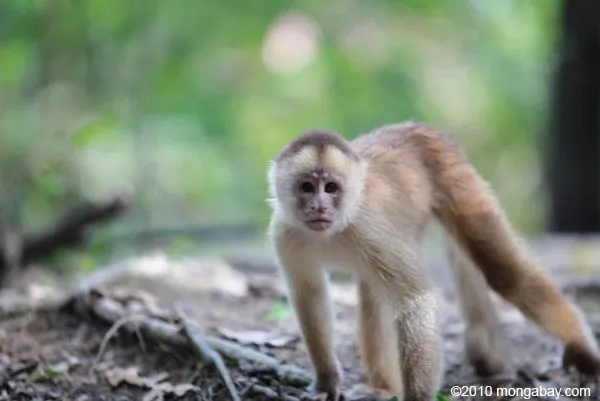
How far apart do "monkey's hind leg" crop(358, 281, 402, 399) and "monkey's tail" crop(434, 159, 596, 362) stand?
0.55 m

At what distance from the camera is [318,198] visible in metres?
3.82

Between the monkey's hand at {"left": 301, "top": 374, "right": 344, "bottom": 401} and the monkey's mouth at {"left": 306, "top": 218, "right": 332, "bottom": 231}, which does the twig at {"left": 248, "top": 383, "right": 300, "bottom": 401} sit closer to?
the monkey's hand at {"left": 301, "top": 374, "right": 344, "bottom": 401}

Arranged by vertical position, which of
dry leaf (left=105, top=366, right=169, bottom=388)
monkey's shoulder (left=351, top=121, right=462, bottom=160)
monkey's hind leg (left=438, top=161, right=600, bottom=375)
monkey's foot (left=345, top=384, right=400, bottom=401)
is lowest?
monkey's foot (left=345, top=384, right=400, bottom=401)

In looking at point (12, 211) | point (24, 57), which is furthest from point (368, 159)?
point (24, 57)

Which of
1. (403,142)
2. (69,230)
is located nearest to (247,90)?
(69,230)

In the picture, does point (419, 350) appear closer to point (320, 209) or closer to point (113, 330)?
point (320, 209)

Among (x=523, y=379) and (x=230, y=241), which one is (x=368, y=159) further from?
(x=230, y=241)

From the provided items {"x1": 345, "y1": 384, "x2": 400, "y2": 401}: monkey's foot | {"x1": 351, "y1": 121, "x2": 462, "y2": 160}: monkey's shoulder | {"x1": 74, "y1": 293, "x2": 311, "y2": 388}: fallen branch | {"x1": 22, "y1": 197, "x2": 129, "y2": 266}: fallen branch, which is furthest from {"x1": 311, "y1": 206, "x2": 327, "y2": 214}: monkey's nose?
{"x1": 22, "y1": 197, "x2": 129, "y2": 266}: fallen branch

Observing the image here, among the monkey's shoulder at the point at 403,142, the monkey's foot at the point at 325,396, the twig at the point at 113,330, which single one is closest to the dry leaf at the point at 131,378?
the twig at the point at 113,330

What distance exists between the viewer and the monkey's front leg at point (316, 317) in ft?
13.1

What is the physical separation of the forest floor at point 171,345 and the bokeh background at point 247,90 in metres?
2.48

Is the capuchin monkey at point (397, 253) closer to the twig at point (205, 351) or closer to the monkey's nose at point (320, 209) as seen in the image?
the monkey's nose at point (320, 209)

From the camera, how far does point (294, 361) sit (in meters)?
4.40

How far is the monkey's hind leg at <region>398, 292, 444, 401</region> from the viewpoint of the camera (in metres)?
3.76
